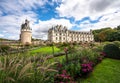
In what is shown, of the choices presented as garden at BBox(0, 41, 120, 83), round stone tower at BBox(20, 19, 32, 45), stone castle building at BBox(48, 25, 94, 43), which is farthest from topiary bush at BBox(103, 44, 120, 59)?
stone castle building at BBox(48, 25, 94, 43)

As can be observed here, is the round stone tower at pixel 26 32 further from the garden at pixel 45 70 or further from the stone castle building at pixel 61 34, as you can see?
the garden at pixel 45 70

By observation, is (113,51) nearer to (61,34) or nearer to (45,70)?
(45,70)

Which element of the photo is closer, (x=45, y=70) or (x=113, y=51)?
(x=45, y=70)

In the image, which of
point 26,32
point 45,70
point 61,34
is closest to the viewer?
point 45,70

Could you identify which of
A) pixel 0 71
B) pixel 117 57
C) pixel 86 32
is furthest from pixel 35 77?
pixel 86 32

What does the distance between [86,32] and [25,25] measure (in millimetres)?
60695

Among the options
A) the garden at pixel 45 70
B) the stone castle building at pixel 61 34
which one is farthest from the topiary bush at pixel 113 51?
the stone castle building at pixel 61 34

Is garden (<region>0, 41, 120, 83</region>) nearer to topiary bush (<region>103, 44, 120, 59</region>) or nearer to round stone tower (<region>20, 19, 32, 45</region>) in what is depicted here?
topiary bush (<region>103, 44, 120, 59</region>)

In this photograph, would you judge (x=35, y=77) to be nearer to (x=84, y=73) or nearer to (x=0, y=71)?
(x=0, y=71)

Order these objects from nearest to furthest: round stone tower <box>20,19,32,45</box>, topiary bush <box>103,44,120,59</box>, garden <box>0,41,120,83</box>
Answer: garden <box>0,41,120,83</box>, topiary bush <box>103,44,120,59</box>, round stone tower <box>20,19,32,45</box>

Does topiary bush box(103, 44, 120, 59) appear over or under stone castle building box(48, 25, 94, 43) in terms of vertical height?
under

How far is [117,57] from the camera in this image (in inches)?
614

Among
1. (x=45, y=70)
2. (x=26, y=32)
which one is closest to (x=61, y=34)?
(x=26, y=32)

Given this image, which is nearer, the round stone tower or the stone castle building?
the round stone tower
